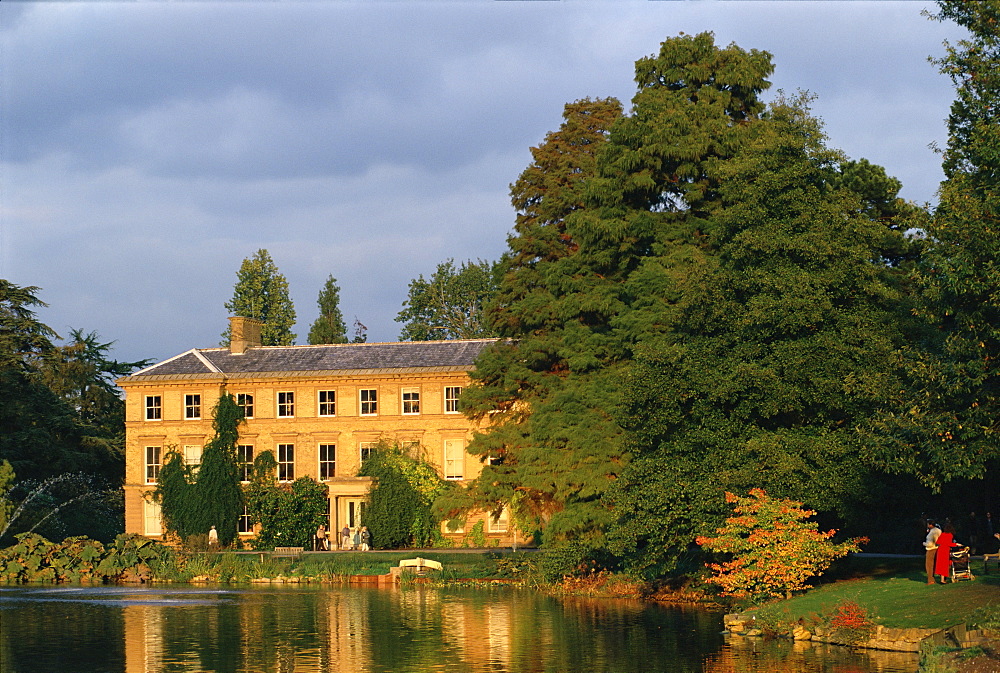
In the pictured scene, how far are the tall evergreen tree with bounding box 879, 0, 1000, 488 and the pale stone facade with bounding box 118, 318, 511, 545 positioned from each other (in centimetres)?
3724

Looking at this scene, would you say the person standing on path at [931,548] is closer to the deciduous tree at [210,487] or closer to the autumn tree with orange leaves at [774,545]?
the autumn tree with orange leaves at [774,545]

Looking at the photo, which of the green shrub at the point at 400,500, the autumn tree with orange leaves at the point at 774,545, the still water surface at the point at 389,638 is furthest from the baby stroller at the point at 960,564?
the green shrub at the point at 400,500

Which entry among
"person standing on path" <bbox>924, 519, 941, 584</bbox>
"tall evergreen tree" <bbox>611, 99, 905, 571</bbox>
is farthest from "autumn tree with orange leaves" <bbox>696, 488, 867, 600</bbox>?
"person standing on path" <bbox>924, 519, 941, 584</bbox>

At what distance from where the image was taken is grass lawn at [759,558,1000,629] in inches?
998

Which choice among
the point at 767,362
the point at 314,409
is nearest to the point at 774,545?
the point at 767,362

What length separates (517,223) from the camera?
172 feet

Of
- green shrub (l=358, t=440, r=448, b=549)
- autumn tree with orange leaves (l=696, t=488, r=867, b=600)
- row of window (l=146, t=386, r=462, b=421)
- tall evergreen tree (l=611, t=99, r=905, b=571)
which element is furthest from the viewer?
row of window (l=146, t=386, r=462, b=421)

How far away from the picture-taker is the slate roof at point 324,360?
63.8 m

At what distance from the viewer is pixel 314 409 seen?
211 ft

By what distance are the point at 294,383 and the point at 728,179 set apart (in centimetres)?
3486

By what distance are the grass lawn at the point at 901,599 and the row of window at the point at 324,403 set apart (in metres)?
31.5

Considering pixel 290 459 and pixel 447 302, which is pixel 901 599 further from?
pixel 447 302

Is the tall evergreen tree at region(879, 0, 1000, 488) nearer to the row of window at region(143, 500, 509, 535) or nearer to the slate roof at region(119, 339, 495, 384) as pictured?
the row of window at region(143, 500, 509, 535)

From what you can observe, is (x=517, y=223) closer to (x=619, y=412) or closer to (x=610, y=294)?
(x=610, y=294)
